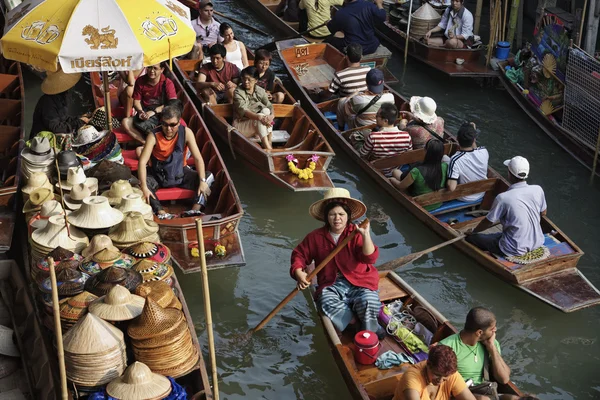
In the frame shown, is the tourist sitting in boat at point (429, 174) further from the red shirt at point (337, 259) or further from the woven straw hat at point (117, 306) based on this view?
the woven straw hat at point (117, 306)

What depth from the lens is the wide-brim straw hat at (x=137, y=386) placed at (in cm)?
528

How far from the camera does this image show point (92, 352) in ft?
17.5

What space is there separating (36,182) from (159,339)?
2.69 metres

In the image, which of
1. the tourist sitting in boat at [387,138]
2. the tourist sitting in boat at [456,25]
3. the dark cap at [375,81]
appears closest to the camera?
the tourist sitting in boat at [387,138]

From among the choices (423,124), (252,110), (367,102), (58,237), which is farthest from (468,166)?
(58,237)

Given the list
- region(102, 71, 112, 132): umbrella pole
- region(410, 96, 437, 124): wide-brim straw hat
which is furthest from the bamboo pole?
region(410, 96, 437, 124): wide-brim straw hat

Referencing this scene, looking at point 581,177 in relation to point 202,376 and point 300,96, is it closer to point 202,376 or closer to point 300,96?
point 300,96

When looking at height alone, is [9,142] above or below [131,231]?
below

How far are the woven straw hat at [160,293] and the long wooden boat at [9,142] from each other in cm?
215

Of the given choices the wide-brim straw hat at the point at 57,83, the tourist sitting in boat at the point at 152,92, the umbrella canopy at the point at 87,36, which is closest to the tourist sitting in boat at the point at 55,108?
the wide-brim straw hat at the point at 57,83

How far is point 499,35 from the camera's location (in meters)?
13.6

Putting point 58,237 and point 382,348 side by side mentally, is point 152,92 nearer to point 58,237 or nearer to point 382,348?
point 58,237

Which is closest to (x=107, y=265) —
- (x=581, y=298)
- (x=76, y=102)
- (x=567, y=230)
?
(x=581, y=298)

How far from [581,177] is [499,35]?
3.97 m
